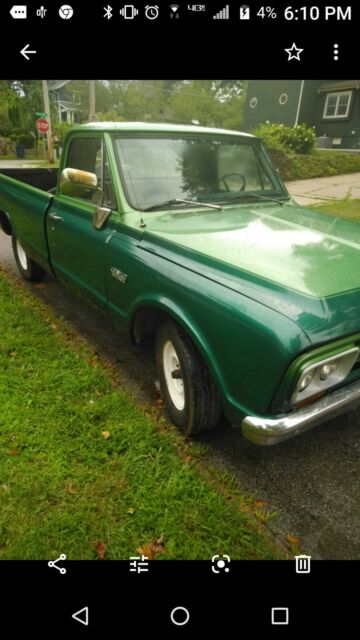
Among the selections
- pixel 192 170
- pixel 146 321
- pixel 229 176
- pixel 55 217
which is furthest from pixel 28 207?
pixel 146 321

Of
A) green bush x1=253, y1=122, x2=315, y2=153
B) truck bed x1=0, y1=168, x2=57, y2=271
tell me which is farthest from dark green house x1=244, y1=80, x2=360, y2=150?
truck bed x1=0, y1=168, x2=57, y2=271

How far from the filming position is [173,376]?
275 cm

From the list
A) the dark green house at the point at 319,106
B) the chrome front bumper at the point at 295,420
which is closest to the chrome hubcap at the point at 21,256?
the chrome front bumper at the point at 295,420

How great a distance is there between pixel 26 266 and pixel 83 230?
2150mm

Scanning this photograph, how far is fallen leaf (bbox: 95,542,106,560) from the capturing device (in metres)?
2.00

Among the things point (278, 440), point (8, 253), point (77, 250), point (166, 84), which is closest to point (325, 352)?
point (278, 440)

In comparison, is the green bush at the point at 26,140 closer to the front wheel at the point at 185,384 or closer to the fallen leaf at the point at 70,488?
the front wheel at the point at 185,384

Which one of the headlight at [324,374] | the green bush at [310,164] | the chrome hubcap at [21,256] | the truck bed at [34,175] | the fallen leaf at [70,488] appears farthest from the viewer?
the green bush at [310,164]

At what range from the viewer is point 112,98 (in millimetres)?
58719

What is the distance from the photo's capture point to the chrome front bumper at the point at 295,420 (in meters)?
1.89

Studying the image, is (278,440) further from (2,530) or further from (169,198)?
(169,198)
